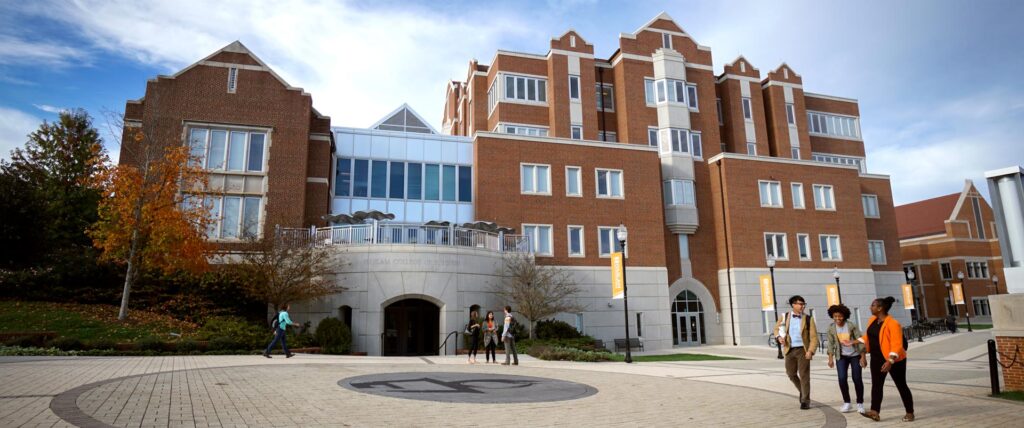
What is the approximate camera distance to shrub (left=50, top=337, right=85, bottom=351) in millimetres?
17672

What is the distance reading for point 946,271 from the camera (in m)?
61.2

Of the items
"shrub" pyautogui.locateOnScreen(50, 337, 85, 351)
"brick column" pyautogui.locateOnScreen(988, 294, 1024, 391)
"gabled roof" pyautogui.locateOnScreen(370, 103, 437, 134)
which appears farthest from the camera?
"gabled roof" pyautogui.locateOnScreen(370, 103, 437, 134)

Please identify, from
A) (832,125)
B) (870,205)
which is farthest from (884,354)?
(832,125)

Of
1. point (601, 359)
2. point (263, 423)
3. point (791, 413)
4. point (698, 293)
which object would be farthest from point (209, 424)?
point (698, 293)

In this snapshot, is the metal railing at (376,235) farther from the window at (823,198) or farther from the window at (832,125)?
the window at (832,125)

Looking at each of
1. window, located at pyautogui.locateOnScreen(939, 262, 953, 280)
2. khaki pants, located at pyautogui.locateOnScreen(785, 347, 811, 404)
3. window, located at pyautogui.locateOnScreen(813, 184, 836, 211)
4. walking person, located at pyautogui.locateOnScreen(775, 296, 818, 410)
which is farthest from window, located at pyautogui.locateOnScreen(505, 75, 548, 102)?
window, located at pyautogui.locateOnScreen(939, 262, 953, 280)

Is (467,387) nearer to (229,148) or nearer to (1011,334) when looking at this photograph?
(1011,334)

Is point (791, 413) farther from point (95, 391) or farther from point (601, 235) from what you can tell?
point (601, 235)

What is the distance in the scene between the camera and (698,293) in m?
36.9

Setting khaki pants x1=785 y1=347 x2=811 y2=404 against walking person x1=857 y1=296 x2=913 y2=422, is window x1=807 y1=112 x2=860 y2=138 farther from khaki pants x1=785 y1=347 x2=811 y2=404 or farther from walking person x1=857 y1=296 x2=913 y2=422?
walking person x1=857 y1=296 x2=913 y2=422

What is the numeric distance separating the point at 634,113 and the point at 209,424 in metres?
34.7

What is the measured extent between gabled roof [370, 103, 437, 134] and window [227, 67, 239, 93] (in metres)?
8.05

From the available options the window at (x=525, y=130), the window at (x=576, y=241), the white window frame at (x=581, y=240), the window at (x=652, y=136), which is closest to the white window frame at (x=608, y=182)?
the white window frame at (x=581, y=240)

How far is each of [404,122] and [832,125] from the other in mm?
34101
